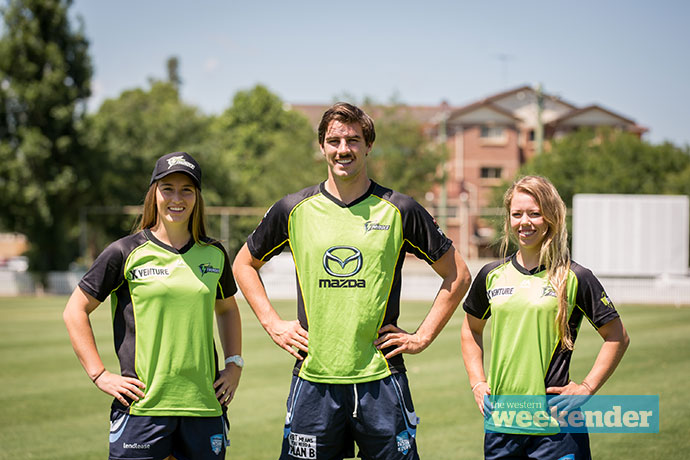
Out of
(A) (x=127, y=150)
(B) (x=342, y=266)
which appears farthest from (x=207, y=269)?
(A) (x=127, y=150)

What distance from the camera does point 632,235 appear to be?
22188 millimetres

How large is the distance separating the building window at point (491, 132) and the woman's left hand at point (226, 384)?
152 feet

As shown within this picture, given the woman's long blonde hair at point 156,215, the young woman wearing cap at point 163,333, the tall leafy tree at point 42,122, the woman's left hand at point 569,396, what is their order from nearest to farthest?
the woman's left hand at point 569,396 → the young woman wearing cap at point 163,333 → the woman's long blonde hair at point 156,215 → the tall leafy tree at point 42,122

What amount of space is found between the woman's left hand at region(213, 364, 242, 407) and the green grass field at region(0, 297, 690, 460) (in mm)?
2788

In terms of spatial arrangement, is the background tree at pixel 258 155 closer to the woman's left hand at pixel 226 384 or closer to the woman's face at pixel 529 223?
the woman's left hand at pixel 226 384

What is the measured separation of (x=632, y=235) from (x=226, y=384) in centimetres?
2125

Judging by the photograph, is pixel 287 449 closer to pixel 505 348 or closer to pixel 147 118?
pixel 505 348

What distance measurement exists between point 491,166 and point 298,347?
46.6 meters

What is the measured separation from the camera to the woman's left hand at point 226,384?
3.48 m

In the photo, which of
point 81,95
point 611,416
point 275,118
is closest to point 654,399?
point 611,416

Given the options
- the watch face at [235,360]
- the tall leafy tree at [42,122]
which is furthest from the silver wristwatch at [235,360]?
the tall leafy tree at [42,122]

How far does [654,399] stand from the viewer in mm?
6199

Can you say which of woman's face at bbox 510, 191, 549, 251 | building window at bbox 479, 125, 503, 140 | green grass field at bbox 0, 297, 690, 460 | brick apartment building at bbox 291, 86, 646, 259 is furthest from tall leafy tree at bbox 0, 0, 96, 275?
building window at bbox 479, 125, 503, 140

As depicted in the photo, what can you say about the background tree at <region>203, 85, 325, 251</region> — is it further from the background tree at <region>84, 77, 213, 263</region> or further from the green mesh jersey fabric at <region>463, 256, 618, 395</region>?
the green mesh jersey fabric at <region>463, 256, 618, 395</region>
